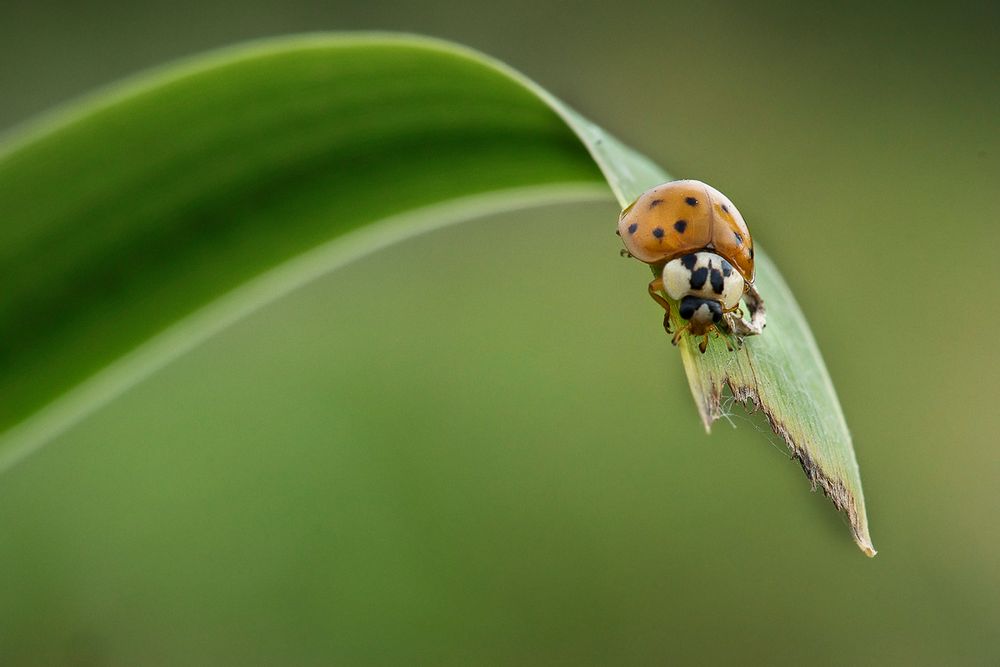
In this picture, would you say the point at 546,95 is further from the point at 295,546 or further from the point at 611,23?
the point at 611,23

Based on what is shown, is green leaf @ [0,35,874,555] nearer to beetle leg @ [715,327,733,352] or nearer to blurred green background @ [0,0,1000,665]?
beetle leg @ [715,327,733,352]

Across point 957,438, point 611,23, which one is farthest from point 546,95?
point 611,23

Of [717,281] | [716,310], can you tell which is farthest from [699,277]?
[716,310]

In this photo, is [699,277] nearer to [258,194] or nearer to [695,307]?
[695,307]

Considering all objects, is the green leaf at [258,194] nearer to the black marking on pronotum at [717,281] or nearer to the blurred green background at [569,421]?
the black marking on pronotum at [717,281]

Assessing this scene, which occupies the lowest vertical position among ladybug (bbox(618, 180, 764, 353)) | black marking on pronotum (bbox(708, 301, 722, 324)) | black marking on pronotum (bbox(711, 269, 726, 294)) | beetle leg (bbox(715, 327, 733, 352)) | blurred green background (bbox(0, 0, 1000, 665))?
beetle leg (bbox(715, 327, 733, 352))

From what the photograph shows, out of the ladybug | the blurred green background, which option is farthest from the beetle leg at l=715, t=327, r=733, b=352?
the blurred green background

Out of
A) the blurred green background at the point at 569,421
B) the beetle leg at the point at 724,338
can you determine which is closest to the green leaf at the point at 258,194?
the beetle leg at the point at 724,338
